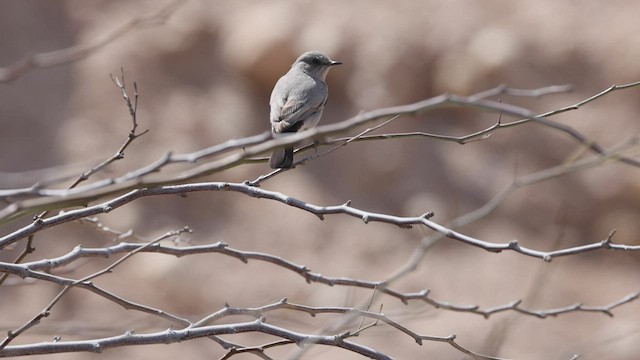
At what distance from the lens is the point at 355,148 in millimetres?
8891

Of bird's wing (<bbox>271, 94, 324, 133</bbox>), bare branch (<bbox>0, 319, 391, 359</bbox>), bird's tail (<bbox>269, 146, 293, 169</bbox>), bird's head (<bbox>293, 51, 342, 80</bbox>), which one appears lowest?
bare branch (<bbox>0, 319, 391, 359</bbox>)

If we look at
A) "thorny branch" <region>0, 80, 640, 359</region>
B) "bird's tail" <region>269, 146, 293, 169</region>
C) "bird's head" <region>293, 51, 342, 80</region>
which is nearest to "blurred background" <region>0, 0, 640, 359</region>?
"bird's head" <region>293, 51, 342, 80</region>

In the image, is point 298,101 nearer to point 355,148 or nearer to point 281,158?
point 281,158

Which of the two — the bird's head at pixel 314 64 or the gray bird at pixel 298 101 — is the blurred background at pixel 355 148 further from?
the gray bird at pixel 298 101

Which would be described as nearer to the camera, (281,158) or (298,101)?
(281,158)

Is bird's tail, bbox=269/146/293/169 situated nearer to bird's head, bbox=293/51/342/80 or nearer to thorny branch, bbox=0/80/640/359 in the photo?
thorny branch, bbox=0/80/640/359

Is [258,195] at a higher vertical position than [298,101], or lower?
lower

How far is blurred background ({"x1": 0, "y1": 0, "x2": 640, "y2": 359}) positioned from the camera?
8.39 metres

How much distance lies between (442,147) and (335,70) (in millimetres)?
1365

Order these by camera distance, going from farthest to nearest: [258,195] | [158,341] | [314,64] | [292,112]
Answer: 1. [314,64]
2. [292,112]
3. [258,195]
4. [158,341]

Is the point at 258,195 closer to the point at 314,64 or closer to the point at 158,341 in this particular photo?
the point at 158,341

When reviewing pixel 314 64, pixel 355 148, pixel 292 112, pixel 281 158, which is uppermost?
pixel 355 148

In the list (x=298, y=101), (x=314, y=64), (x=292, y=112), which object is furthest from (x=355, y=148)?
(x=292, y=112)

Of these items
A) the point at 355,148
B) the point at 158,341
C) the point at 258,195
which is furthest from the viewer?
the point at 355,148
